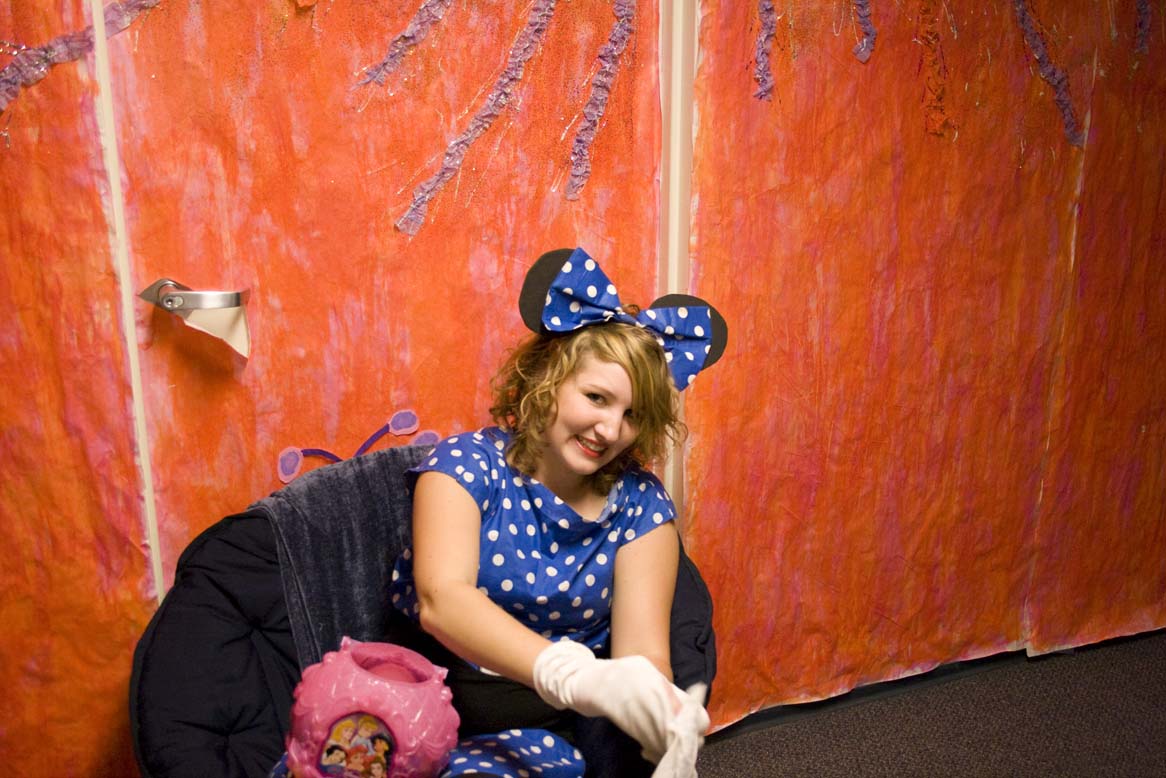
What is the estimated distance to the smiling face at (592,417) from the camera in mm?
1378

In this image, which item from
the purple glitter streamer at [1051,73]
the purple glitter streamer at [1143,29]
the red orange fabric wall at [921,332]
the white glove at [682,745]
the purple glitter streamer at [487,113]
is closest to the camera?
the white glove at [682,745]

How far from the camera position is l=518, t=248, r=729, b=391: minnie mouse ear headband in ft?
4.63

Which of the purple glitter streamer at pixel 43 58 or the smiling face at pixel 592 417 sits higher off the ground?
the purple glitter streamer at pixel 43 58

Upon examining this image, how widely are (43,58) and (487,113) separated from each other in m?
0.73

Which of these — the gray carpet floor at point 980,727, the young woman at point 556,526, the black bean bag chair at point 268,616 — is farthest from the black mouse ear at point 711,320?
the gray carpet floor at point 980,727

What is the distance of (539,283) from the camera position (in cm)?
142

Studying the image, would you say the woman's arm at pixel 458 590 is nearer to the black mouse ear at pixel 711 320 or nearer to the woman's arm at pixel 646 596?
the woman's arm at pixel 646 596

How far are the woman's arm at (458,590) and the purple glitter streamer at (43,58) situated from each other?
87 centimetres

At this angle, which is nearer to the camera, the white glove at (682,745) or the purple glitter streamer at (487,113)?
the white glove at (682,745)

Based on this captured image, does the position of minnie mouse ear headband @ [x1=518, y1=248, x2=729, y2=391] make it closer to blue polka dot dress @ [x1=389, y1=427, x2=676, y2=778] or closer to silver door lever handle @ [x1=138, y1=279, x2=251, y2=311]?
blue polka dot dress @ [x1=389, y1=427, x2=676, y2=778]

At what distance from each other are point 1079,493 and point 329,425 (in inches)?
81.8

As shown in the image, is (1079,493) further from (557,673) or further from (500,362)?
(557,673)

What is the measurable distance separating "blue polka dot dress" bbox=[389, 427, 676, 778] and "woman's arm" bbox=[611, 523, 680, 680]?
21 millimetres

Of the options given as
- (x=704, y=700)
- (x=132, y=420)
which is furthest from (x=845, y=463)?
(x=132, y=420)
